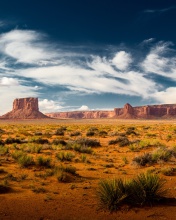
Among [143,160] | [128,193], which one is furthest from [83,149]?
[128,193]

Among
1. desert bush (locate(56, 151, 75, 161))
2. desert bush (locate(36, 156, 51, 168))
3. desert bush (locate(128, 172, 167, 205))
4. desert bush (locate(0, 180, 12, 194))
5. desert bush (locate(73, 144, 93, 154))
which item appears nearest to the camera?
desert bush (locate(128, 172, 167, 205))

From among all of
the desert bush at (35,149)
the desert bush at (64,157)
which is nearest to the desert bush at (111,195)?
the desert bush at (64,157)

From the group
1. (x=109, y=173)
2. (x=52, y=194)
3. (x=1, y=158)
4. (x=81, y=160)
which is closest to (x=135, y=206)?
(x=52, y=194)

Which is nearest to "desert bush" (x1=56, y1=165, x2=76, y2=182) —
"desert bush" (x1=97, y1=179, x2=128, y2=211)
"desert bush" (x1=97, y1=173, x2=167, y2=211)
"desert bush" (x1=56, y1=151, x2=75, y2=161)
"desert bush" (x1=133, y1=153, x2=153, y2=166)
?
"desert bush" (x1=97, y1=173, x2=167, y2=211)

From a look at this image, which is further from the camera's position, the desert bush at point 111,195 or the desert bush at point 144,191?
the desert bush at point 144,191

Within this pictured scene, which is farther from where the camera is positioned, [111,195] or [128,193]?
[128,193]

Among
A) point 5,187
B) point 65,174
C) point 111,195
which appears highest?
point 111,195

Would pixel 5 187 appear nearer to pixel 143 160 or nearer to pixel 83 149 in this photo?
pixel 143 160

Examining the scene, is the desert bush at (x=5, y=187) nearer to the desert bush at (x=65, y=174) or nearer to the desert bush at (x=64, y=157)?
the desert bush at (x=65, y=174)

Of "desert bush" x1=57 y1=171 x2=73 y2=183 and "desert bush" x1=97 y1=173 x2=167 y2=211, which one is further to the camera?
"desert bush" x1=57 y1=171 x2=73 y2=183

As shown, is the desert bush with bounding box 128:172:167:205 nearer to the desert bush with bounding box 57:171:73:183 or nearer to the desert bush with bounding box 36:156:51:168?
the desert bush with bounding box 57:171:73:183

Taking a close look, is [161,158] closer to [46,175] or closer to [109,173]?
[109,173]

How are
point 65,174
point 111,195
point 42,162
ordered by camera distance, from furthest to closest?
1. point 42,162
2. point 65,174
3. point 111,195

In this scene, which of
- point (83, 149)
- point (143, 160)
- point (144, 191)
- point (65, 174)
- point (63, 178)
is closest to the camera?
point (144, 191)
